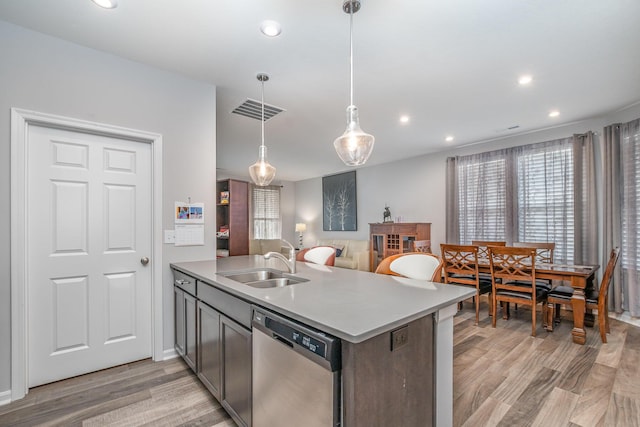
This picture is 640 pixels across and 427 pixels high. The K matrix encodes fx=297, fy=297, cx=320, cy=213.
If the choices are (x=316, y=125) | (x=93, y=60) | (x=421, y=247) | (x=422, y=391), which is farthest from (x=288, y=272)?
(x=421, y=247)

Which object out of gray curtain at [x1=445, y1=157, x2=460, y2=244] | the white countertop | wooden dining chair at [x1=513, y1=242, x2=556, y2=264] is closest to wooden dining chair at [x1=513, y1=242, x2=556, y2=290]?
wooden dining chair at [x1=513, y1=242, x2=556, y2=264]

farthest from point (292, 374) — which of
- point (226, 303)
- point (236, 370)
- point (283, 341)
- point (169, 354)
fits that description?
point (169, 354)

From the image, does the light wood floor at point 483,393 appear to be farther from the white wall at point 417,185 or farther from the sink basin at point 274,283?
the white wall at point 417,185

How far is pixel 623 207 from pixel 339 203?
5196 mm

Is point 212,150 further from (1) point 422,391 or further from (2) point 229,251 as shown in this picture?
(1) point 422,391

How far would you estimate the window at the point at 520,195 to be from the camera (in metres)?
4.15

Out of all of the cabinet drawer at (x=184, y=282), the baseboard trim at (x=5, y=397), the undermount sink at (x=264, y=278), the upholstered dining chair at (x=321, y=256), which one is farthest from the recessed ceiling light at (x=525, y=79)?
the baseboard trim at (x=5, y=397)

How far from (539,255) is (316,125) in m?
3.56

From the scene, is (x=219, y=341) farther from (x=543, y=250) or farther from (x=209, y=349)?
(x=543, y=250)

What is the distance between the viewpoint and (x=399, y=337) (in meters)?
1.20

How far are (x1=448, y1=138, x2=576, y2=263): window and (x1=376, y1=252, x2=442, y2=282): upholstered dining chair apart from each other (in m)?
3.24

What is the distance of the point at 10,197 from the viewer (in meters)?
1.99

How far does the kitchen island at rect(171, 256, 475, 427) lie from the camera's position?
1.06 metres

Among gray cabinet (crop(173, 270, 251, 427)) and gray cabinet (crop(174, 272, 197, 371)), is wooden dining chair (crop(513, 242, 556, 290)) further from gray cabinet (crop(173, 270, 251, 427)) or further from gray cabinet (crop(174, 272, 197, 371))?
gray cabinet (crop(174, 272, 197, 371))
